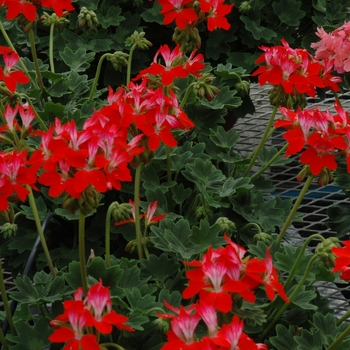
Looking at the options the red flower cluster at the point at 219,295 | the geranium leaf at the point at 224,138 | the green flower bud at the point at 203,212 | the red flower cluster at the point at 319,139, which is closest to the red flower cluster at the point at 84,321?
the red flower cluster at the point at 219,295

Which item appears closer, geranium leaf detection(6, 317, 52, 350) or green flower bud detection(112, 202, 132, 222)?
geranium leaf detection(6, 317, 52, 350)

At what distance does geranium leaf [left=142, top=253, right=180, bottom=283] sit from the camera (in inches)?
45.3

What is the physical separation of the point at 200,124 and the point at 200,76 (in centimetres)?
19

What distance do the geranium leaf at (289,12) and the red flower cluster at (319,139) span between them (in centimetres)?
101

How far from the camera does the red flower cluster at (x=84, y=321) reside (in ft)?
2.61

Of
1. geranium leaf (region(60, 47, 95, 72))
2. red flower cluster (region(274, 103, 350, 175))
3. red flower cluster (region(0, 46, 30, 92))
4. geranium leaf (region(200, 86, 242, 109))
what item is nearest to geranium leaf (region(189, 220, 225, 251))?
red flower cluster (region(274, 103, 350, 175))

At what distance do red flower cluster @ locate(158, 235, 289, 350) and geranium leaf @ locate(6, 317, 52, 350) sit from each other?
239mm

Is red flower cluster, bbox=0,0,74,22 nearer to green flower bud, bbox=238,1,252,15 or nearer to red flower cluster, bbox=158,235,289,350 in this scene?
red flower cluster, bbox=158,235,289,350

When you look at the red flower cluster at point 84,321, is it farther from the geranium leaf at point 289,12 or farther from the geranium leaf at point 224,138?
the geranium leaf at point 289,12

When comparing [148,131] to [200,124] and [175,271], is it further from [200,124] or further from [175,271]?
[200,124]

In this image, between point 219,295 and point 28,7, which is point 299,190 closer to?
point 28,7

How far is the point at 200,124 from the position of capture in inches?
62.6

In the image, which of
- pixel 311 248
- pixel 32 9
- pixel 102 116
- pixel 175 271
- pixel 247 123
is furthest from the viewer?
pixel 247 123

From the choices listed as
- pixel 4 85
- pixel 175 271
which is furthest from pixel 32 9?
pixel 175 271
